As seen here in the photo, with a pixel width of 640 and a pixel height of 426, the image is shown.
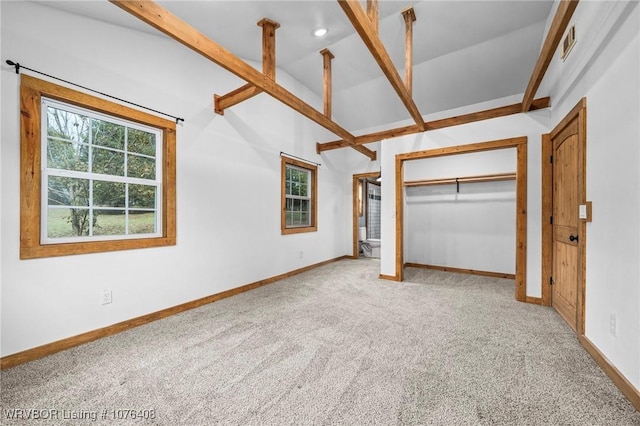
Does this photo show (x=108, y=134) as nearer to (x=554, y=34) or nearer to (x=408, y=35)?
(x=408, y=35)

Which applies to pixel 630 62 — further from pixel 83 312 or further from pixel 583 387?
pixel 83 312

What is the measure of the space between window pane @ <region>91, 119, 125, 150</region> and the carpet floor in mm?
1836

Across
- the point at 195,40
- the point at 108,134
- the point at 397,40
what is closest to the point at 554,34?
the point at 397,40

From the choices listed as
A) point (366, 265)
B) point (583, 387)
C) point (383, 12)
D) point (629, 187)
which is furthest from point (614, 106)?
point (366, 265)

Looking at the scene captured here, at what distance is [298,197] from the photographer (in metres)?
5.03

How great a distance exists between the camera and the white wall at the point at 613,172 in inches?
60.9

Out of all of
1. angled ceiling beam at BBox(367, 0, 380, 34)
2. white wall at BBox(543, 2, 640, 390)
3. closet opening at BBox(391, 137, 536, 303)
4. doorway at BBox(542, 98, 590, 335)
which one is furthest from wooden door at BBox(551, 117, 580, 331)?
angled ceiling beam at BBox(367, 0, 380, 34)

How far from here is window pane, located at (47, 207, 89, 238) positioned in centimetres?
218

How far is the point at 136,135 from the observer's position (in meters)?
2.74

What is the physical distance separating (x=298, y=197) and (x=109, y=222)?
301 centimetres

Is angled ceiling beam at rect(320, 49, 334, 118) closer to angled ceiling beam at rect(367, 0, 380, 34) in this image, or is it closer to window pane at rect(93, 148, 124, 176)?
angled ceiling beam at rect(367, 0, 380, 34)

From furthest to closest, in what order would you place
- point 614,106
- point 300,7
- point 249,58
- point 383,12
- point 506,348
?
point 249,58 → point 383,12 → point 300,7 → point 506,348 → point 614,106

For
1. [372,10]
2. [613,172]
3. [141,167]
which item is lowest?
[613,172]

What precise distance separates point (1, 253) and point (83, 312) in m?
0.73
